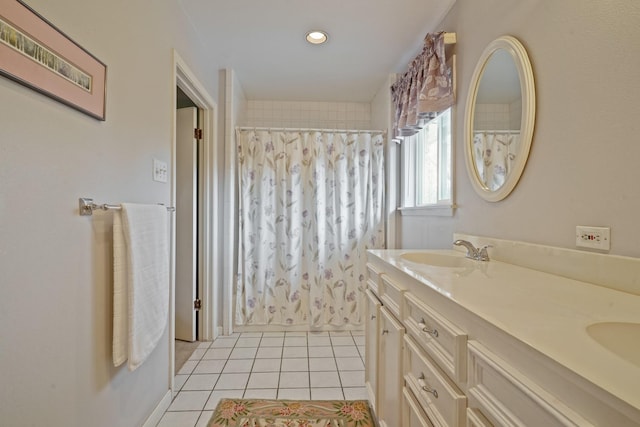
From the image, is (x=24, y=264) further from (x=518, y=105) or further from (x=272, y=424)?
(x=518, y=105)

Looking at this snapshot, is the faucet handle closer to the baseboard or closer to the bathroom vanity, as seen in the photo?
the bathroom vanity

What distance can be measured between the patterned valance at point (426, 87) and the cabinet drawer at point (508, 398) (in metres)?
1.54

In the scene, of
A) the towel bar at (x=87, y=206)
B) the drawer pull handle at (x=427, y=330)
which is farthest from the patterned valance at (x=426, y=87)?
the towel bar at (x=87, y=206)

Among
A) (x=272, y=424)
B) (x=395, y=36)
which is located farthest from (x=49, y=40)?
(x=395, y=36)

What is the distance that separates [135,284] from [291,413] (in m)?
1.08

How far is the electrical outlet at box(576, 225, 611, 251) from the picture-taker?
848 mm

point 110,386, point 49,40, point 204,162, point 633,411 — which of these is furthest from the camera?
point 204,162

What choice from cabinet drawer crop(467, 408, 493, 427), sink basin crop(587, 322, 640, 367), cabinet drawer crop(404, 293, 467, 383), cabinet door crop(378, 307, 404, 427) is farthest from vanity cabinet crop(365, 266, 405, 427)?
sink basin crop(587, 322, 640, 367)

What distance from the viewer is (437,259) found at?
145 centimetres

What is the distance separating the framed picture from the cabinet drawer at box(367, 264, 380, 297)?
1.33m

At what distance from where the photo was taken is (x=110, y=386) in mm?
1117

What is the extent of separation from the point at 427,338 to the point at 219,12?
7.08ft

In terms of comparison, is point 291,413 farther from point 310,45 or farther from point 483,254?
point 310,45

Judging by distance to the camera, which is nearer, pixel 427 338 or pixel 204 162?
pixel 427 338
